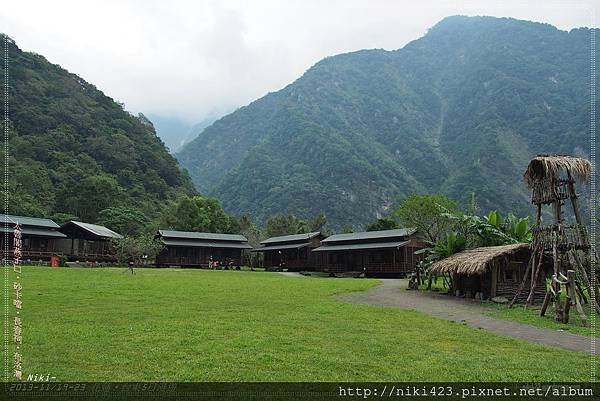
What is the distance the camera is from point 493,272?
2330 centimetres

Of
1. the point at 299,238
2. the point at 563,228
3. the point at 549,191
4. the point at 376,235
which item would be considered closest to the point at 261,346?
the point at 563,228

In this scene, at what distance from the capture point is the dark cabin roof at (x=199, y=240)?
183 feet

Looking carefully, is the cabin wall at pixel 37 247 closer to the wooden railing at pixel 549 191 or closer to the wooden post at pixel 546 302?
the wooden railing at pixel 549 191

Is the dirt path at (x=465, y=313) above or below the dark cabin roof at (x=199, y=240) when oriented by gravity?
below

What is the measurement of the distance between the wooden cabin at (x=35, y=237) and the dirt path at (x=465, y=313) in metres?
35.4

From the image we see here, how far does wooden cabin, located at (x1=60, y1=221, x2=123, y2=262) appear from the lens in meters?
50.6

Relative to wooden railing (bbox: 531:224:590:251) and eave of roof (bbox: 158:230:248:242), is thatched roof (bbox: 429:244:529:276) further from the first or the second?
eave of roof (bbox: 158:230:248:242)

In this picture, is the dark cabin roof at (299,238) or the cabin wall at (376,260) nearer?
the cabin wall at (376,260)

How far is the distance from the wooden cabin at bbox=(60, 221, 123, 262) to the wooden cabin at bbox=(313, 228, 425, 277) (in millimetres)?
23846

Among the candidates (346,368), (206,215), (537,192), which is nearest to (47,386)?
(346,368)

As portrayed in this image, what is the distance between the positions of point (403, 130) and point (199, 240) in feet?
316

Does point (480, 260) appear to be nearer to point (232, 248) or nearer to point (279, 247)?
point (232, 248)

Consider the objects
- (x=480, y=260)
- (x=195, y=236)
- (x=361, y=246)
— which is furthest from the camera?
(x=195, y=236)

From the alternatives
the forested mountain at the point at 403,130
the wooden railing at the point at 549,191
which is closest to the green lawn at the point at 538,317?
the wooden railing at the point at 549,191
